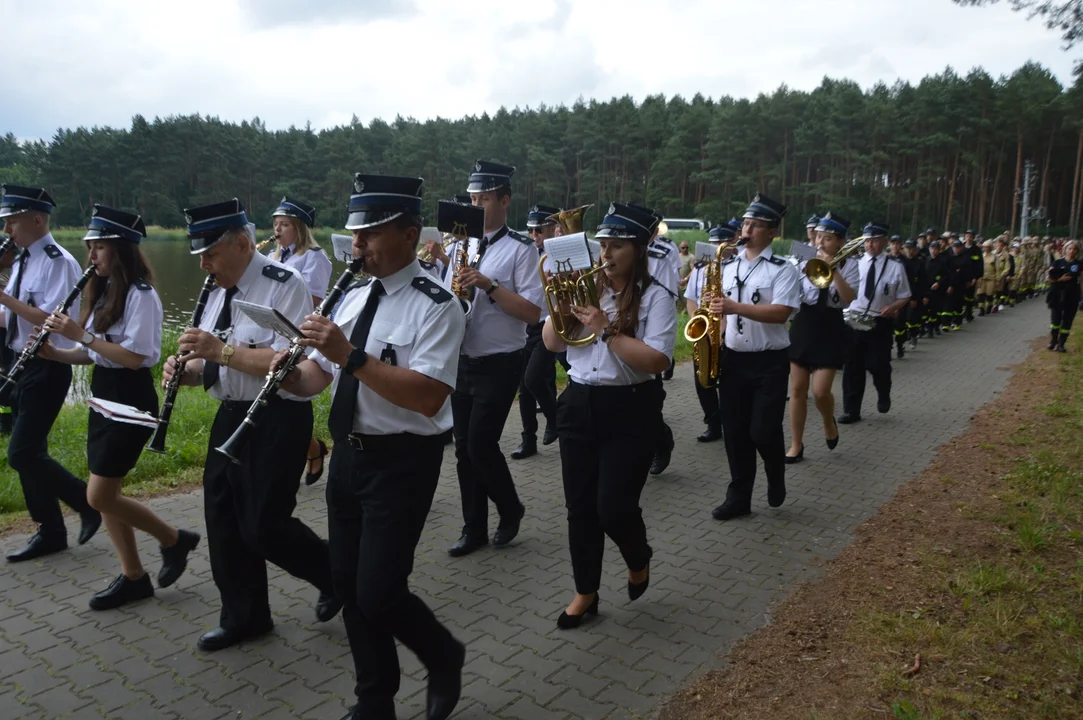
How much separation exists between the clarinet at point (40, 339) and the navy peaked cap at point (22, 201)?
0.87 m

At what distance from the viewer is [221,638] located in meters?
4.17

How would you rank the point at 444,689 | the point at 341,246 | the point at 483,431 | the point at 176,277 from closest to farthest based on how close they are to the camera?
the point at 444,689
the point at 483,431
the point at 341,246
the point at 176,277

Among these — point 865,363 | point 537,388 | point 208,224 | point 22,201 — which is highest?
point 22,201

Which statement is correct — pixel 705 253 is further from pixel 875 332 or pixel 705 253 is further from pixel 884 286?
pixel 884 286

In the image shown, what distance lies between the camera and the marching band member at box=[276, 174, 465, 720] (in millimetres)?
3205

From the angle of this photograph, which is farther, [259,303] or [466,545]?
[466,545]

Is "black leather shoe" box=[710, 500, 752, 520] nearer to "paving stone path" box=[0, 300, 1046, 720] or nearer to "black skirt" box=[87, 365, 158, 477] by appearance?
"paving stone path" box=[0, 300, 1046, 720]

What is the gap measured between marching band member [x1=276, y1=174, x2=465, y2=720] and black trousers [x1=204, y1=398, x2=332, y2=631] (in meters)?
0.59

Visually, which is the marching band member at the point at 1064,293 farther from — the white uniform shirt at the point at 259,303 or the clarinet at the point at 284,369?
the clarinet at the point at 284,369

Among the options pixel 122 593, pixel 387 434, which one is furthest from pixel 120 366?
pixel 387 434

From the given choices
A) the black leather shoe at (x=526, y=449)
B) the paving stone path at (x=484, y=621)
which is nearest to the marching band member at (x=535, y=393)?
the black leather shoe at (x=526, y=449)

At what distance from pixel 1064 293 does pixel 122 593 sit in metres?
16.4

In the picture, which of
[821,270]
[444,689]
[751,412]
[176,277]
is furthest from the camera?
Answer: [176,277]

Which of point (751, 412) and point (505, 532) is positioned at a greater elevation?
point (751, 412)
